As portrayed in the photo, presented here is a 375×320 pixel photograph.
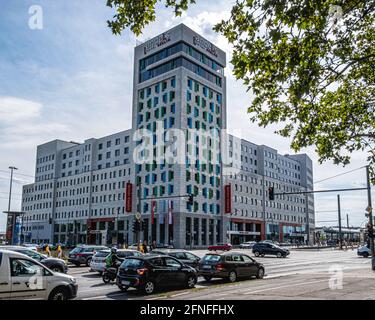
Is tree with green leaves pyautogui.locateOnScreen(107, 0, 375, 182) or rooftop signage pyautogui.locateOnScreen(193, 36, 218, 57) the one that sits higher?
rooftop signage pyautogui.locateOnScreen(193, 36, 218, 57)

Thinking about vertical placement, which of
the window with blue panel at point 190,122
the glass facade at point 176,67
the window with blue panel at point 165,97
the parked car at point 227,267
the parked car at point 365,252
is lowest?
the parked car at point 365,252

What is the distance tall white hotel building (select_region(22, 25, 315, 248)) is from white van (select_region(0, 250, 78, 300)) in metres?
53.0

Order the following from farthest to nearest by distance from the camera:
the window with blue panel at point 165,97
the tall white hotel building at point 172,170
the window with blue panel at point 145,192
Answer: the window with blue panel at point 165,97 < the window with blue panel at point 145,192 < the tall white hotel building at point 172,170

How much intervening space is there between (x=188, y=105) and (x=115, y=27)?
6747 centimetres

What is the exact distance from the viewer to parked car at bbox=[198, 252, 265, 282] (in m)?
19.0

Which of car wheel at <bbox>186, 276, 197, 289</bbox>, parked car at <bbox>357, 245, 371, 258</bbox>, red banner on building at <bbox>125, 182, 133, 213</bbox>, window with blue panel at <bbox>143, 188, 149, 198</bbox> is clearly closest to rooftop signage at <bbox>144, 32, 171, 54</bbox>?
red banner on building at <bbox>125, 182, 133, 213</bbox>

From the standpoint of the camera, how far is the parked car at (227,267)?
19.0 meters

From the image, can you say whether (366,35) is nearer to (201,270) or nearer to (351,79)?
Result: (351,79)

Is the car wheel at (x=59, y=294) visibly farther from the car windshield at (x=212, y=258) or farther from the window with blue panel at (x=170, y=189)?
the window with blue panel at (x=170, y=189)

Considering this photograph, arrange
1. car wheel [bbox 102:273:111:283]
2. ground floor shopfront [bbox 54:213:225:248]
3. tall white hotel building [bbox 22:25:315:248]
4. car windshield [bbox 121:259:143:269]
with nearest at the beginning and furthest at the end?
car windshield [bbox 121:259:143:269] → car wheel [bbox 102:273:111:283] → ground floor shopfront [bbox 54:213:225:248] → tall white hotel building [bbox 22:25:315:248]

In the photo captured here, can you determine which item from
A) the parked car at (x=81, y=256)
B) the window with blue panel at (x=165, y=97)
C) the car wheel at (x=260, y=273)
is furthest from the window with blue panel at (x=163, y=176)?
the car wheel at (x=260, y=273)

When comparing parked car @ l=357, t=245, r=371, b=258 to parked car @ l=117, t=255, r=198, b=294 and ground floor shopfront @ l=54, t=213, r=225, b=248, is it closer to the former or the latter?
ground floor shopfront @ l=54, t=213, r=225, b=248
